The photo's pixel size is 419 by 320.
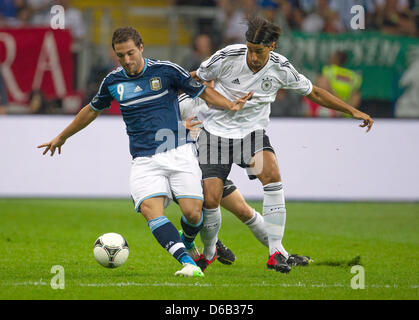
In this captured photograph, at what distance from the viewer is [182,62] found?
592 inches

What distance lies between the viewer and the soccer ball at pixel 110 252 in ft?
22.2

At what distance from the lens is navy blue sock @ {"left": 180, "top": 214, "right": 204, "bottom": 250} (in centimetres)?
695

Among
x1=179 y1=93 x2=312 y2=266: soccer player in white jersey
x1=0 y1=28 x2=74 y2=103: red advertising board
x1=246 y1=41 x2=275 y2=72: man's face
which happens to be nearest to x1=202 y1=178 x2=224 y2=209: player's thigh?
x1=179 y1=93 x2=312 y2=266: soccer player in white jersey

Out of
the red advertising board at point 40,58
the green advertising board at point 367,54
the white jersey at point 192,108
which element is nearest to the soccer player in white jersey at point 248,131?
the white jersey at point 192,108

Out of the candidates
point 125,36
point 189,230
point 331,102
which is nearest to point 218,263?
point 189,230

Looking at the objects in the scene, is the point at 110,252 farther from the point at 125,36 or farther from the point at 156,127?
the point at 125,36

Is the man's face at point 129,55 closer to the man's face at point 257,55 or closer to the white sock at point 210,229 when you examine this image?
the man's face at point 257,55

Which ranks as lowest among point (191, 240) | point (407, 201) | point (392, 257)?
point (407, 201)

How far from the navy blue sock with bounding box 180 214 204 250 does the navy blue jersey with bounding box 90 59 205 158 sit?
707 millimetres
